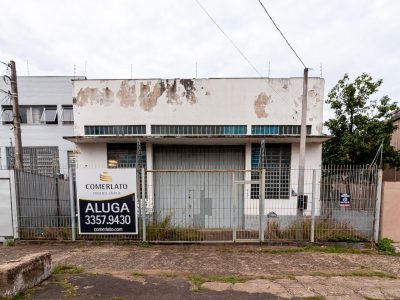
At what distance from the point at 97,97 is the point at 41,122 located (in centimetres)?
675

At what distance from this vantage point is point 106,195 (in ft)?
21.5

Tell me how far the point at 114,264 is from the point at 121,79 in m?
7.02

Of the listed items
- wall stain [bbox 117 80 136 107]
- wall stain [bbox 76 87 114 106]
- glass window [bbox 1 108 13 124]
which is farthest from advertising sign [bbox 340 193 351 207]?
glass window [bbox 1 108 13 124]

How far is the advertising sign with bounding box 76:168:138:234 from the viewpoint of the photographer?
6535 mm

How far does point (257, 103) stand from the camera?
364 inches

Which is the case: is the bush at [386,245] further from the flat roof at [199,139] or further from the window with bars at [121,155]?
the window with bars at [121,155]

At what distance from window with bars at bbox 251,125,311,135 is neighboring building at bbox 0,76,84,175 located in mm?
10532

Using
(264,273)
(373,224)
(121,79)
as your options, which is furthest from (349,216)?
(121,79)

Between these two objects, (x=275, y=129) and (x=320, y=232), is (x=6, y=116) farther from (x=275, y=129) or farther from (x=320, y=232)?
(x=320, y=232)

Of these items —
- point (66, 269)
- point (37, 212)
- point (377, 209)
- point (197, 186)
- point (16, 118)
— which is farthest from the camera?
point (197, 186)

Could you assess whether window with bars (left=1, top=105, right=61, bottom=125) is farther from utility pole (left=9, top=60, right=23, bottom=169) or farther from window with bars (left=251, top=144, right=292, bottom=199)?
window with bars (left=251, top=144, right=292, bottom=199)

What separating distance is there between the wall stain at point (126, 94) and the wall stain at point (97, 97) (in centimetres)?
37

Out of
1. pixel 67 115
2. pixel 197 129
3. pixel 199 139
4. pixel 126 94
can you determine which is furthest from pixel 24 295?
pixel 67 115

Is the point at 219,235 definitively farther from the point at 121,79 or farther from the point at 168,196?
the point at 121,79
